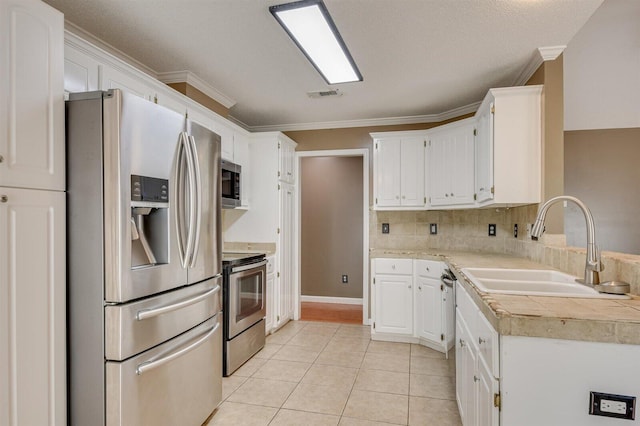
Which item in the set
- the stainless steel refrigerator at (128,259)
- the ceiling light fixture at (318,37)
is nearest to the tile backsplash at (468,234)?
the ceiling light fixture at (318,37)

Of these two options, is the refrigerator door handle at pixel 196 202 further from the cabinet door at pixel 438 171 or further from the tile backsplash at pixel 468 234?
the cabinet door at pixel 438 171

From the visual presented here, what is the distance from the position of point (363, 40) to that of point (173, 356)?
2.32 meters

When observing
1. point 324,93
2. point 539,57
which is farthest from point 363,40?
point 539,57

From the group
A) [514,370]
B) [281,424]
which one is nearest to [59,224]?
[281,424]

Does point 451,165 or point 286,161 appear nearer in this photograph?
point 451,165

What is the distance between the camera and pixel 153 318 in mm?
1714

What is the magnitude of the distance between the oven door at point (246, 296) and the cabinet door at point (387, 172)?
5.04ft

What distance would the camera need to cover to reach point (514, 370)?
1.15 metres

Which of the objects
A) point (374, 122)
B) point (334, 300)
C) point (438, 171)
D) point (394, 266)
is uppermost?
point (374, 122)

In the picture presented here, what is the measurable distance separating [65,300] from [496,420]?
179cm

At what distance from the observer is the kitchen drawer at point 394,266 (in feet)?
12.1

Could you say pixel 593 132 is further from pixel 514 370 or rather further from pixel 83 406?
pixel 83 406

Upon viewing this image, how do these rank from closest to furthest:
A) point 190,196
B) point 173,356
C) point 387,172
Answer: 1. point 173,356
2. point 190,196
3. point 387,172

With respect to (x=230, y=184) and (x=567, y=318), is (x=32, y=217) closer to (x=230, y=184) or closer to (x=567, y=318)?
(x=567, y=318)
